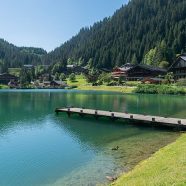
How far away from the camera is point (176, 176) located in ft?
59.2

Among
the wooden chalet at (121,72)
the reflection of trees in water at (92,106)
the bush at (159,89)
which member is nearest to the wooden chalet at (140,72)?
the wooden chalet at (121,72)

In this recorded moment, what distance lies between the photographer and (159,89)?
405 feet

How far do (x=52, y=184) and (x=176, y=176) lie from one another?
887 cm

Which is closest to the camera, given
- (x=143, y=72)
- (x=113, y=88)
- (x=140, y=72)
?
(x=113, y=88)

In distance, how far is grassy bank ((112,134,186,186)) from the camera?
17.6m

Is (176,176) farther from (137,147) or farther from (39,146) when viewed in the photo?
(39,146)

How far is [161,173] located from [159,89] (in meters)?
106

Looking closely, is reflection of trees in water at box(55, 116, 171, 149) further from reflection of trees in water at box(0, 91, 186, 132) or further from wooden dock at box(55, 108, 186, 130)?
reflection of trees in water at box(0, 91, 186, 132)

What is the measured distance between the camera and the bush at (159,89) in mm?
115500

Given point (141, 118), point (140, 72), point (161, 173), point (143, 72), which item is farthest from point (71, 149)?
point (140, 72)

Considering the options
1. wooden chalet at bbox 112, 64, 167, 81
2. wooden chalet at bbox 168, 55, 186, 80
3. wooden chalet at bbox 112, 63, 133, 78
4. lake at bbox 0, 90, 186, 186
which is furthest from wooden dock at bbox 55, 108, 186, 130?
wooden chalet at bbox 112, 63, 133, 78

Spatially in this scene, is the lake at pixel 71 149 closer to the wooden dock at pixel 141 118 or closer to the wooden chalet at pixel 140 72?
the wooden dock at pixel 141 118

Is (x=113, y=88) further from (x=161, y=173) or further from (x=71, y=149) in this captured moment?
(x=161, y=173)

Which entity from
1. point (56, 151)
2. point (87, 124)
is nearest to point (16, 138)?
point (56, 151)
